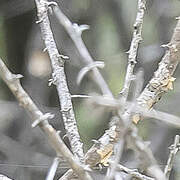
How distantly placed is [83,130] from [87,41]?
0.77 ft

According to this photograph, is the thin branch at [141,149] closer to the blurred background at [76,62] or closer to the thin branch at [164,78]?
the thin branch at [164,78]

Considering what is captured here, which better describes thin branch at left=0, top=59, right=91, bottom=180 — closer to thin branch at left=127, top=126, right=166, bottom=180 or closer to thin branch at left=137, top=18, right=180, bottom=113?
thin branch at left=127, top=126, right=166, bottom=180

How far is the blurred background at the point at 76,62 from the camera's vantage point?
1.33 m

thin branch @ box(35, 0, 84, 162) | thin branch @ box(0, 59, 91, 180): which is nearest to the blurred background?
thin branch @ box(35, 0, 84, 162)

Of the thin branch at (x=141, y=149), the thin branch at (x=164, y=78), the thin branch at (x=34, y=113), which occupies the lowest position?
the thin branch at (x=141, y=149)

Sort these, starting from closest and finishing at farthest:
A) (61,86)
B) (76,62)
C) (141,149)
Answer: (141,149)
(61,86)
(76,62)

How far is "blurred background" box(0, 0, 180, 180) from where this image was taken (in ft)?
4.36

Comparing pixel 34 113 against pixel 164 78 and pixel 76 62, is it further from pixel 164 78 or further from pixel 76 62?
pixel 76 62

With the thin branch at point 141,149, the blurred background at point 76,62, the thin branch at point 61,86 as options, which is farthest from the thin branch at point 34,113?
the blurred background at point 76,62

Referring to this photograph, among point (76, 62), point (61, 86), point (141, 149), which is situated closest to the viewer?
point (141, 149)

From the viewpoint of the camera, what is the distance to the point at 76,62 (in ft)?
4.52

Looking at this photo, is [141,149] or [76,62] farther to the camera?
[76,62]

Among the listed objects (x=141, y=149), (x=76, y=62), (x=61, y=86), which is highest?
(x=76, y=62)

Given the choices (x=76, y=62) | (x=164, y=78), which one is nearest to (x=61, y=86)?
(x=164, y=78)
